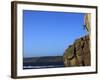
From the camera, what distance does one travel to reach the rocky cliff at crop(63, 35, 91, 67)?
229cm

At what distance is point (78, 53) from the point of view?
2330 millimetres

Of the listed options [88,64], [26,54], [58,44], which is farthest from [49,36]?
[88,64]

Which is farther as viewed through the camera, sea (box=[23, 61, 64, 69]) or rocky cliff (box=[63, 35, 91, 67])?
→ rocky cliff (box=[63, 35, 91, 67])

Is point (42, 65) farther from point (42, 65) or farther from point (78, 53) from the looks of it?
point (78, 53)

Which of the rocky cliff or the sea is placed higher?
the rocky cliff

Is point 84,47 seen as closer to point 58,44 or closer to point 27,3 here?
point 58,44

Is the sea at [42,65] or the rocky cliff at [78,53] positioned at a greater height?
the rocky cliff at [78,53]

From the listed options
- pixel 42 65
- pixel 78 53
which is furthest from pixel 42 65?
pixel 78 53

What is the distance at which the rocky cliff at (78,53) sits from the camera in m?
2.29

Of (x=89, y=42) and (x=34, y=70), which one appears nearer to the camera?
(x=34, y=70)

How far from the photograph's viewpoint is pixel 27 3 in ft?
6.91

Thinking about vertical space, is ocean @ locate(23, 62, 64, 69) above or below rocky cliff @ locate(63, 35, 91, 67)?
below

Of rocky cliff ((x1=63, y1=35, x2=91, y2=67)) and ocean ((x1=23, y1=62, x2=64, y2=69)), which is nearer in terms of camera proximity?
ocean ((x1=23, y1=62, x2=64, y2=69))

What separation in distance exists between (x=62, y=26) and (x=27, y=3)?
0.36m
